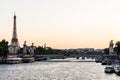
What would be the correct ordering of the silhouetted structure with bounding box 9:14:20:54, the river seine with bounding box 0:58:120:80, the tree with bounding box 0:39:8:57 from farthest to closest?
the silhouetted structure with bounding box 9:14:20:54 → the tree with bounding box 0:39:8:57 → the river seine with bounding box 0:58:120:80

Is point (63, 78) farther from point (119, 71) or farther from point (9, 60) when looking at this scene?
point (9, 60)

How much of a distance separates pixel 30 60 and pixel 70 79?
89.7m

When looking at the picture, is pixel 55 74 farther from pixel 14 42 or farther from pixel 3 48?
pixel 14 42

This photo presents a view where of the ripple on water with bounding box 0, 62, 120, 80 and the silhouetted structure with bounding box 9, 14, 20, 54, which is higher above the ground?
the silhouetted structure with bounding box 9, 14, 20, 54

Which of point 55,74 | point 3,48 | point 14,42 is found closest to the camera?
point 55,74

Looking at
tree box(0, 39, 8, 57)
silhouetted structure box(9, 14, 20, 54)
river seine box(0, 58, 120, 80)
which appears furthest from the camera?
silhouetted structure box(9, 14, 20, 54)

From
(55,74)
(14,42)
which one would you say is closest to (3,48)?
(14,42)

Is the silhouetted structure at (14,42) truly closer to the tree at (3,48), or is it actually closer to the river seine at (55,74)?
the tree at (3,48)

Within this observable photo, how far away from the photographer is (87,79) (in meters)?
67.1

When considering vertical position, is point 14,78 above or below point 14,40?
below

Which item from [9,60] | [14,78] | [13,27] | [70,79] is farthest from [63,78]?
[13,27]

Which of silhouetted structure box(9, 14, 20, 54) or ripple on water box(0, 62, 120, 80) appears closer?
ripple on water box(0, 62, 120, 80)

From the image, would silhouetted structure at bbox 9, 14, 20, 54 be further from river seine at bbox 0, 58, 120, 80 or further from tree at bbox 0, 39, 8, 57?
river seine at bbox 0, 58, 120, 80

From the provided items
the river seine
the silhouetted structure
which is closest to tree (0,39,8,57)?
the silhouetted structure
